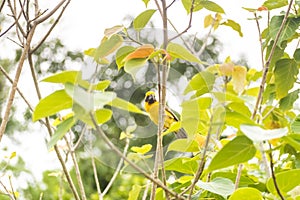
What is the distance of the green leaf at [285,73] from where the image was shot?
4.39ft

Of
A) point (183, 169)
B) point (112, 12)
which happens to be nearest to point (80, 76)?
point (183, 169)

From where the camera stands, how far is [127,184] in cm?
453

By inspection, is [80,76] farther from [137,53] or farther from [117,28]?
[117,28]

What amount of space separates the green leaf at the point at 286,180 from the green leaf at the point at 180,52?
21 centimetres

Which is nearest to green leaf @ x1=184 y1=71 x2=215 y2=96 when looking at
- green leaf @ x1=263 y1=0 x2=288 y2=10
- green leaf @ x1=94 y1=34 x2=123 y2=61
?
green leaf @ x1=94 y1=34 x2=123 y2=61

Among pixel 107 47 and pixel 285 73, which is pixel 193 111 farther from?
pixel 285 73

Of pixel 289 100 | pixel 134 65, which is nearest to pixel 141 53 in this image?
pixel 134 65

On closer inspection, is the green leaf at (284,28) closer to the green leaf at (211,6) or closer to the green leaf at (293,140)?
the green leaf at (211,6)

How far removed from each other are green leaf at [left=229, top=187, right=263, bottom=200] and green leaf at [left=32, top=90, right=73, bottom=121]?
0.30m

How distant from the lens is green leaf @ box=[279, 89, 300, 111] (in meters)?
1.44

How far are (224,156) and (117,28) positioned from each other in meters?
0.35

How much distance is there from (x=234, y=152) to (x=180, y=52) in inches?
5.9

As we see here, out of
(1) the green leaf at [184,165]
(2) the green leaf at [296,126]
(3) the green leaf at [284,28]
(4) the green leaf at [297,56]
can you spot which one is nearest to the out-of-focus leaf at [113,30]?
(1) the green leaf at [184,165]

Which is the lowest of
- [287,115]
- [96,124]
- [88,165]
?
[88,165]
